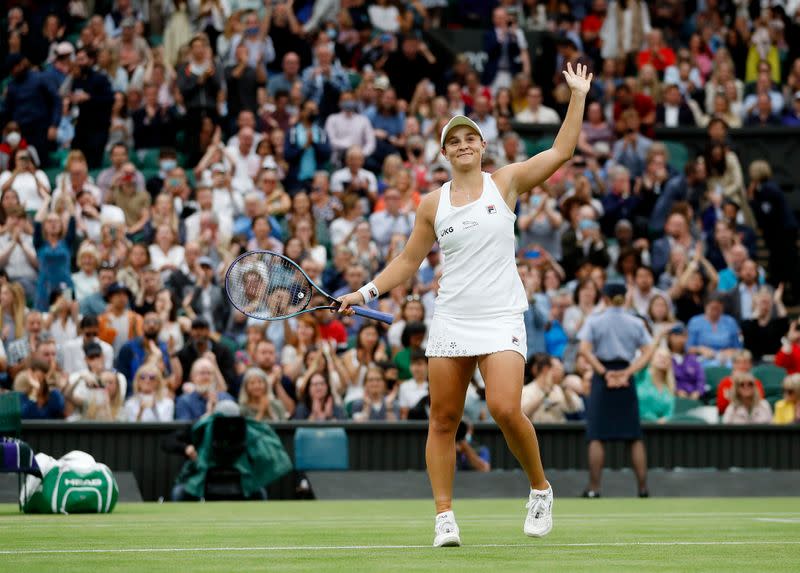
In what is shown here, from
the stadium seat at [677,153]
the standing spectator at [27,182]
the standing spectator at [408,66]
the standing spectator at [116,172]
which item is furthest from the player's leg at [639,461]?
the standing spectator at [408,66]

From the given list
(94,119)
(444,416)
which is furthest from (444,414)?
(94,119)

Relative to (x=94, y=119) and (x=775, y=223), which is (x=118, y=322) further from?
(x=775, y=223)

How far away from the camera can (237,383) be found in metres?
16.6

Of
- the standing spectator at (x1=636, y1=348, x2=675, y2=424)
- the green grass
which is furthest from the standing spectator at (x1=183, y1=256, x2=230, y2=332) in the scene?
the green grass

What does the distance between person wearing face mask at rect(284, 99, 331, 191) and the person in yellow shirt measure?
6.96m

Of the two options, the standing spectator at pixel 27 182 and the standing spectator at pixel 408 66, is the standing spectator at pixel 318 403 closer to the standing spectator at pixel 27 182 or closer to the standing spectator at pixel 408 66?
the standing spectator at pixel 27 182

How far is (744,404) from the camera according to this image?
16938mm

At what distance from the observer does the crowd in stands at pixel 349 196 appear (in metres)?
16.8

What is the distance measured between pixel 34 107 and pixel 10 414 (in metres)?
9.46

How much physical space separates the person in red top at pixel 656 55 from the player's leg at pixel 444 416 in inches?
684

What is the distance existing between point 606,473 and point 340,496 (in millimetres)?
2687

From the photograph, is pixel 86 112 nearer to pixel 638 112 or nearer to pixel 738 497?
pixel 638 112

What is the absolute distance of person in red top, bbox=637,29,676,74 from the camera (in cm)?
2453

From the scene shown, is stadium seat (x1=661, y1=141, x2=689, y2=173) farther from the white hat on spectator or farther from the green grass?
the green grass
